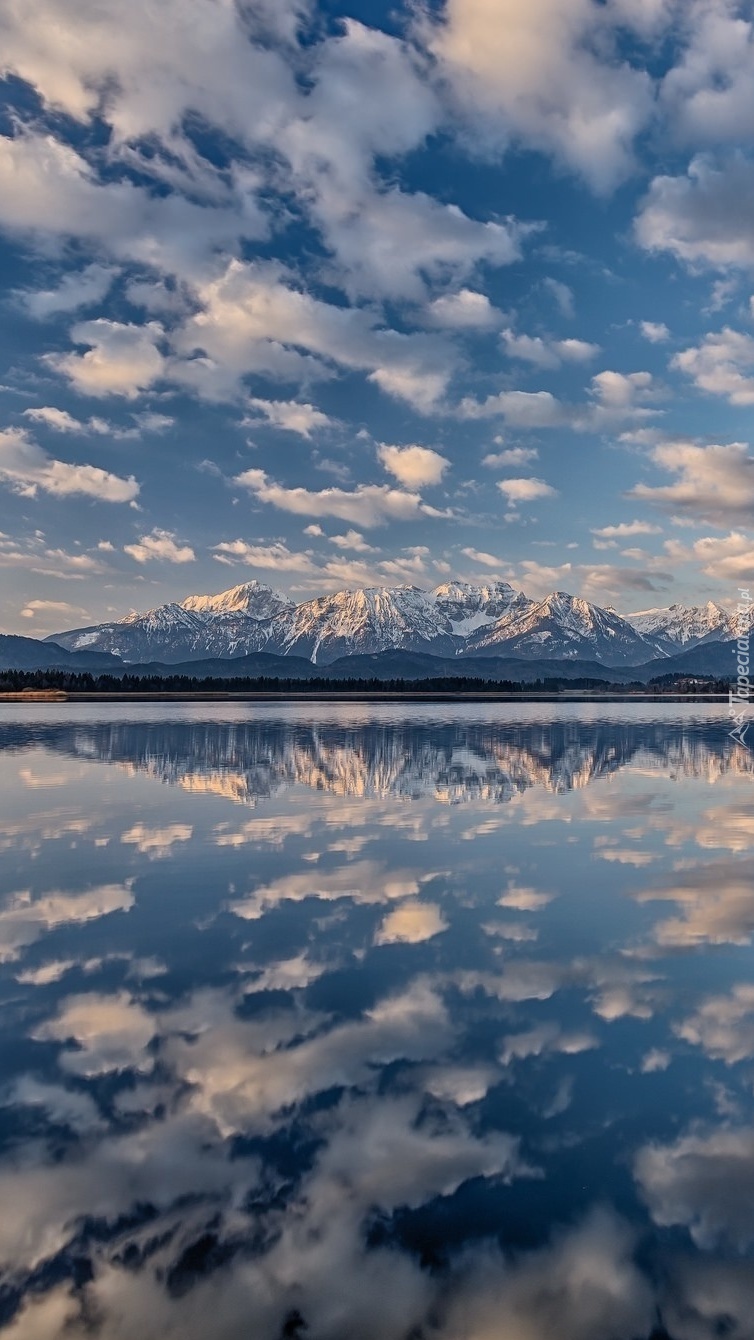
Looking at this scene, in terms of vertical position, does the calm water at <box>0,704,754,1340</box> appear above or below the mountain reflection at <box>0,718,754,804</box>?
above

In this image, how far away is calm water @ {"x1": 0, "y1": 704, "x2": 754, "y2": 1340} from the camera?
7184 millimetres

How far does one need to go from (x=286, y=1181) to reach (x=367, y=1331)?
2116 mm

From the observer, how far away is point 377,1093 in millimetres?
10516

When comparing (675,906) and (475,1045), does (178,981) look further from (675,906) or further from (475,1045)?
(675,906)

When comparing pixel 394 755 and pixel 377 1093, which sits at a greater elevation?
pixel 377 1093

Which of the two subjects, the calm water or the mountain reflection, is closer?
the calm water

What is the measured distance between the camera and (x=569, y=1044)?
39.3ft

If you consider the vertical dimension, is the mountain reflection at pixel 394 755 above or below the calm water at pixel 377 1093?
below

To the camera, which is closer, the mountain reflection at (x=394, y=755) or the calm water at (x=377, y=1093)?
the calm water at (x=377, y=1093)

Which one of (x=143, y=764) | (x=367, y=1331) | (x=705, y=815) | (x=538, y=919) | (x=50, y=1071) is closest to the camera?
(x=367, y=1331)

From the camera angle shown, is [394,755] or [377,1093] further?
[394,755]

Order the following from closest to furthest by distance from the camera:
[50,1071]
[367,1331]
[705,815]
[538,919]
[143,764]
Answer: [367,1331] → [50,1071] → [538,919] → [705,815] → [143,764]

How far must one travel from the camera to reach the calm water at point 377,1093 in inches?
283

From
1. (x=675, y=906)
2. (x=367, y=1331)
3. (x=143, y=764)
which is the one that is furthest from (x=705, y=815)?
(x=143, y=764)
